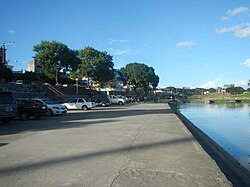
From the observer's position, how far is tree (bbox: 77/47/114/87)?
66125 millimetres

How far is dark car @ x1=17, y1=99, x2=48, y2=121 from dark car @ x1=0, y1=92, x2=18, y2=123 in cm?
470

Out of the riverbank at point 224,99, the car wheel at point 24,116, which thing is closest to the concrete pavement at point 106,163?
the car wheel at point 24,116

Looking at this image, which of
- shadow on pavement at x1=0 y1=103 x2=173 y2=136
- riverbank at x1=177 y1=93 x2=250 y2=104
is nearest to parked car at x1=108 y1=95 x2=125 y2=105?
shadow on pavement at x1=0 y1=103 x2=173 y2=136

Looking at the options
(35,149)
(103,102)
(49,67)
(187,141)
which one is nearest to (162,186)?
(35,149)

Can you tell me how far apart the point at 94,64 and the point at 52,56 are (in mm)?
11637

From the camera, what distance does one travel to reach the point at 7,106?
18.3m

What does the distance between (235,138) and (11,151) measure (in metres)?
17.1

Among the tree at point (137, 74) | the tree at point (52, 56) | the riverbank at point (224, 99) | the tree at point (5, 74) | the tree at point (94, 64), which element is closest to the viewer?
the tree at point (5, 74)

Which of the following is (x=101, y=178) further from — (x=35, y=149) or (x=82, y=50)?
(x=82, y=50)

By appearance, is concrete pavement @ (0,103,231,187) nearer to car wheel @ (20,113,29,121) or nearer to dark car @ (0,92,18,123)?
dark car @ (0,92,18,123)

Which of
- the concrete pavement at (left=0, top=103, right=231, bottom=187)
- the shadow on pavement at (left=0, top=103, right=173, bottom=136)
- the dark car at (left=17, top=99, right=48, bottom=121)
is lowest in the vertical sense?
the concrete pavement at (left=0, top=103, right=231, bottom=187)

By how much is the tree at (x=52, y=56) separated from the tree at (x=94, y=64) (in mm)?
5589

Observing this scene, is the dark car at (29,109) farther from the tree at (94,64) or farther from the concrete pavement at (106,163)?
the tree at (94,64)

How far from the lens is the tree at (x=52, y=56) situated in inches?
2260
